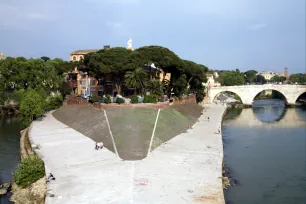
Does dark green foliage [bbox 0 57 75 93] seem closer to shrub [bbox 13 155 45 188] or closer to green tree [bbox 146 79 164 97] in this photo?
green tree [bbox 146 79 164 97]

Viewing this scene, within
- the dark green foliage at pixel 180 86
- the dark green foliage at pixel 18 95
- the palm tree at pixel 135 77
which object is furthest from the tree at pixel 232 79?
the dark green foliage at pixel 18 95

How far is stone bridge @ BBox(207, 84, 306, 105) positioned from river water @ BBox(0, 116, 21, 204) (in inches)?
2369

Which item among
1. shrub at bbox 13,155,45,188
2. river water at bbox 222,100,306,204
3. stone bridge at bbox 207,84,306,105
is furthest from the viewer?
stone bridge at bbox 207,84,306,105

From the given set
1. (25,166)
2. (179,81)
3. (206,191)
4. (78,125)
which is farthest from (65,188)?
(179,81)

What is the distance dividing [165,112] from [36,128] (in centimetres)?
1825

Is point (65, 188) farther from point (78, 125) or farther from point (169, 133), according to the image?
point (78, 125)

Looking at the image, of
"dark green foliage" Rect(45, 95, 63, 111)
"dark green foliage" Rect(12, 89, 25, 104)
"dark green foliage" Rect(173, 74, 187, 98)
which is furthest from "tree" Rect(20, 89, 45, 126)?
"dark green foliage" Rect(173, 74, 187, 98)

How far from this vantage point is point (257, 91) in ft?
314

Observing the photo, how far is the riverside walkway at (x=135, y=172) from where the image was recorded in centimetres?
1988

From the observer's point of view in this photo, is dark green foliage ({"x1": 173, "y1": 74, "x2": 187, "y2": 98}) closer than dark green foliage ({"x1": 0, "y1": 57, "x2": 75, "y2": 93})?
Yes

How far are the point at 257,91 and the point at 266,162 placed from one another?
213 feet

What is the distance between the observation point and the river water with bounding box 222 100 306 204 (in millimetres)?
25406

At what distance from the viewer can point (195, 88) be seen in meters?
78.4

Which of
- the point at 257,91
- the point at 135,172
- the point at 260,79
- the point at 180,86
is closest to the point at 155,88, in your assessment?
the point at 180,86
